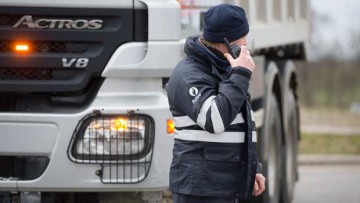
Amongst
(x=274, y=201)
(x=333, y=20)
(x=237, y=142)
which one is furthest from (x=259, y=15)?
(x=333, y=20)

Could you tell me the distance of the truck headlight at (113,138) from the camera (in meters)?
7.34

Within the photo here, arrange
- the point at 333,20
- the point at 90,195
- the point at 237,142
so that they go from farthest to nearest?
the point at 333,20
the point at 90,195
the point at 237,142

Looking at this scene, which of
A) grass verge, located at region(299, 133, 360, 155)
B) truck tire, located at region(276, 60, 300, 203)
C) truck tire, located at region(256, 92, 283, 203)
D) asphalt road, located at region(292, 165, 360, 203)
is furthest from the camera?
grass verge, located at region(299, 133, 360, 155)

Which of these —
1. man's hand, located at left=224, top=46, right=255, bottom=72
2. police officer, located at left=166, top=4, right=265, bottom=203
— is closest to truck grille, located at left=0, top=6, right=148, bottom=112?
police officer, located at left=166, top=4, right=265, bottom=203

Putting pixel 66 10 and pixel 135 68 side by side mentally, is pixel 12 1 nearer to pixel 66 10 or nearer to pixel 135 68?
pixel 66 10

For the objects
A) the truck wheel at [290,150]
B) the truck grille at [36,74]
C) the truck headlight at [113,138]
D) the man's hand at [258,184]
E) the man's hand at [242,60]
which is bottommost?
the truck wheel at [290,150]

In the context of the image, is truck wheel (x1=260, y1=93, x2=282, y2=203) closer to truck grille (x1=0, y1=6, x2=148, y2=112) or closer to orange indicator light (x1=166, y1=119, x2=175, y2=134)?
orange indicator light (x1=166, y1=119, x2=175, y2=134)

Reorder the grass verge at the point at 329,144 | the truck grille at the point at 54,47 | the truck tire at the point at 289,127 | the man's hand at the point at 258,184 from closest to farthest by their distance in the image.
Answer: the man's hand at the point at 258,184
the truck grille at the point at 54,47
the truck tire at the point at 289,127
the grass verge at the point at 329,144

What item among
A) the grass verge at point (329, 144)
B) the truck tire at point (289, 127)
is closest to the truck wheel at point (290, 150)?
the truck tire at point (289, 127)

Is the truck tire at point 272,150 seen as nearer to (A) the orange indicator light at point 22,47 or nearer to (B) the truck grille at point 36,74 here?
(B) the truck grille at point 36,74

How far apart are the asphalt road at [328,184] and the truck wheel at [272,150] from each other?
1333 millimetres

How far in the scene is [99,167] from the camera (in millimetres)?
7348

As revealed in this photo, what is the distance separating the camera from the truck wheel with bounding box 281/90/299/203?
442 inches

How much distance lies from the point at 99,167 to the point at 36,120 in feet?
1.67
